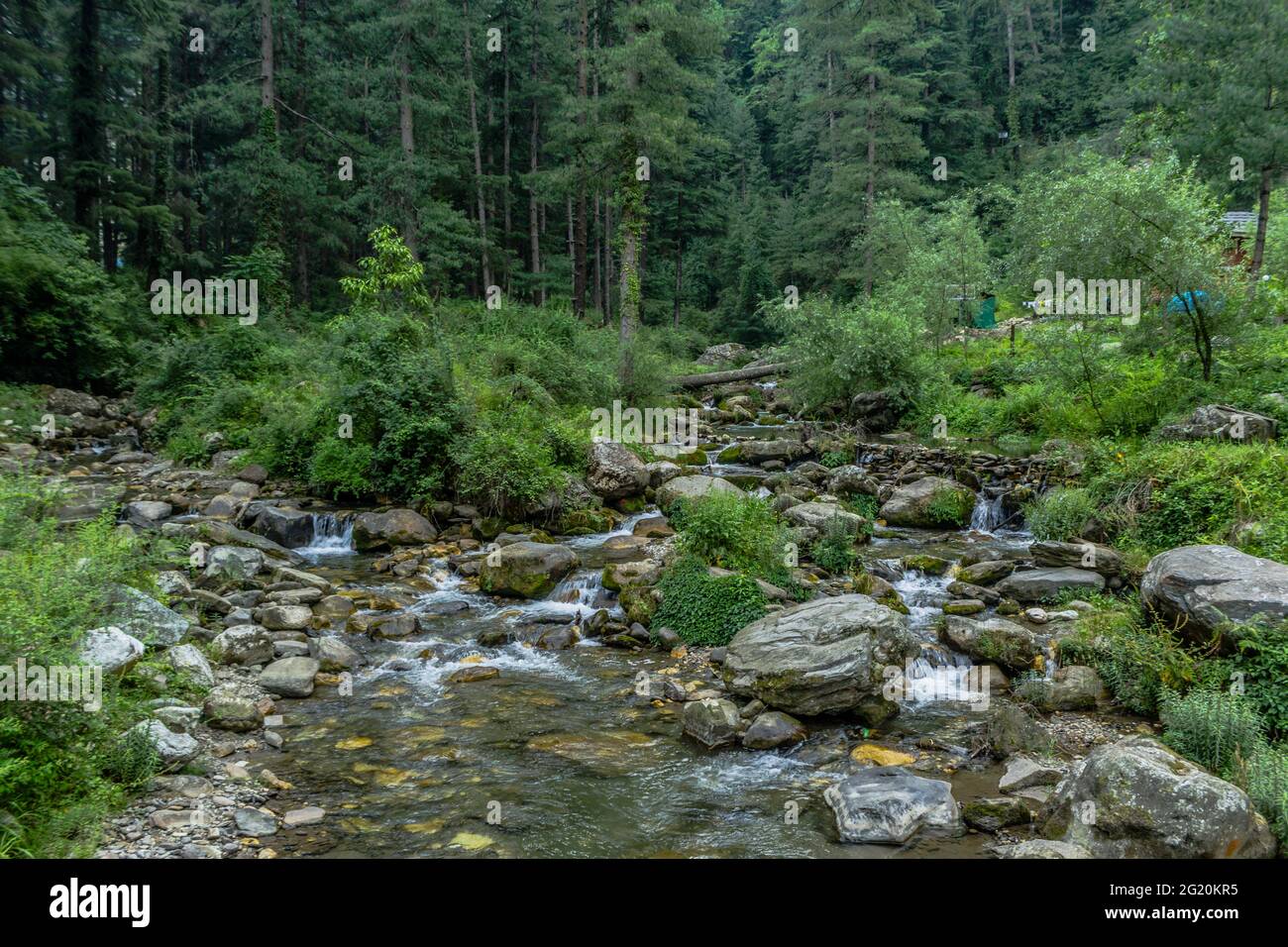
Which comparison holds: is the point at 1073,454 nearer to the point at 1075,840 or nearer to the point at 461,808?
the point at 1075,840

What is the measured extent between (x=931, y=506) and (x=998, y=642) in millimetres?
6170

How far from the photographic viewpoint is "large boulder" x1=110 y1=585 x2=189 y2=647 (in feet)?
23.2

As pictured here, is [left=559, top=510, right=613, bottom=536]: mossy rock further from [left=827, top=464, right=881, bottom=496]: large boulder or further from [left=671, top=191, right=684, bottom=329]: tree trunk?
[left=671, top=191, right=684, bottom=329]: tree trunk

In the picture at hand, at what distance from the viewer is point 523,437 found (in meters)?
15.0

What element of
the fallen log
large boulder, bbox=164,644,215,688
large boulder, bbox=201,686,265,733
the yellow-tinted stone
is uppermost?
the fallen log

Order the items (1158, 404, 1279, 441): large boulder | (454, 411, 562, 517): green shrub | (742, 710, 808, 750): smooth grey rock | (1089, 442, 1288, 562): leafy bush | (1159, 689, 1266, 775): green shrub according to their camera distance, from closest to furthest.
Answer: (1159, 689, 1266, 775): green shrub → (742, 710, 808, 750): smooth grey rock → (1089, 442, 1288, 562): leafy bush → (1158, 404, 1279, 441): large boulder → (454, 411, 562, 517): green shrub

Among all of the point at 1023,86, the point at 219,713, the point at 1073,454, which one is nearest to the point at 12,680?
the point at 219,713

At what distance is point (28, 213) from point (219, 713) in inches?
862

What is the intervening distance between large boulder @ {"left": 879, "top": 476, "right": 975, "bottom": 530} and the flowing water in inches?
189

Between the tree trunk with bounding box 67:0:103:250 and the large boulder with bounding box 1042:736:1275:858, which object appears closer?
the large boulder with bounding box 1042:736:1275:858

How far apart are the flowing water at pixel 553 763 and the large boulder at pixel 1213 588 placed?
2291 mm

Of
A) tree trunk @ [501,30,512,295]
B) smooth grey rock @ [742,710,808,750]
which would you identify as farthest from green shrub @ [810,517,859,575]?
Answer: tree trunk @ [501,30,512,295]

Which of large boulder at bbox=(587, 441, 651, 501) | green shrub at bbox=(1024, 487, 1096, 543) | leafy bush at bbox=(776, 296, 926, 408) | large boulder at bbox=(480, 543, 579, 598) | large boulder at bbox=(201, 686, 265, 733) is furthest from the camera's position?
leafy bush at bbox=(776, 296, 926, 408)

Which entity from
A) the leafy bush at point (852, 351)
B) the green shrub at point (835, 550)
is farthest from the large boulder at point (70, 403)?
the leafy bush at point (852, 351)
